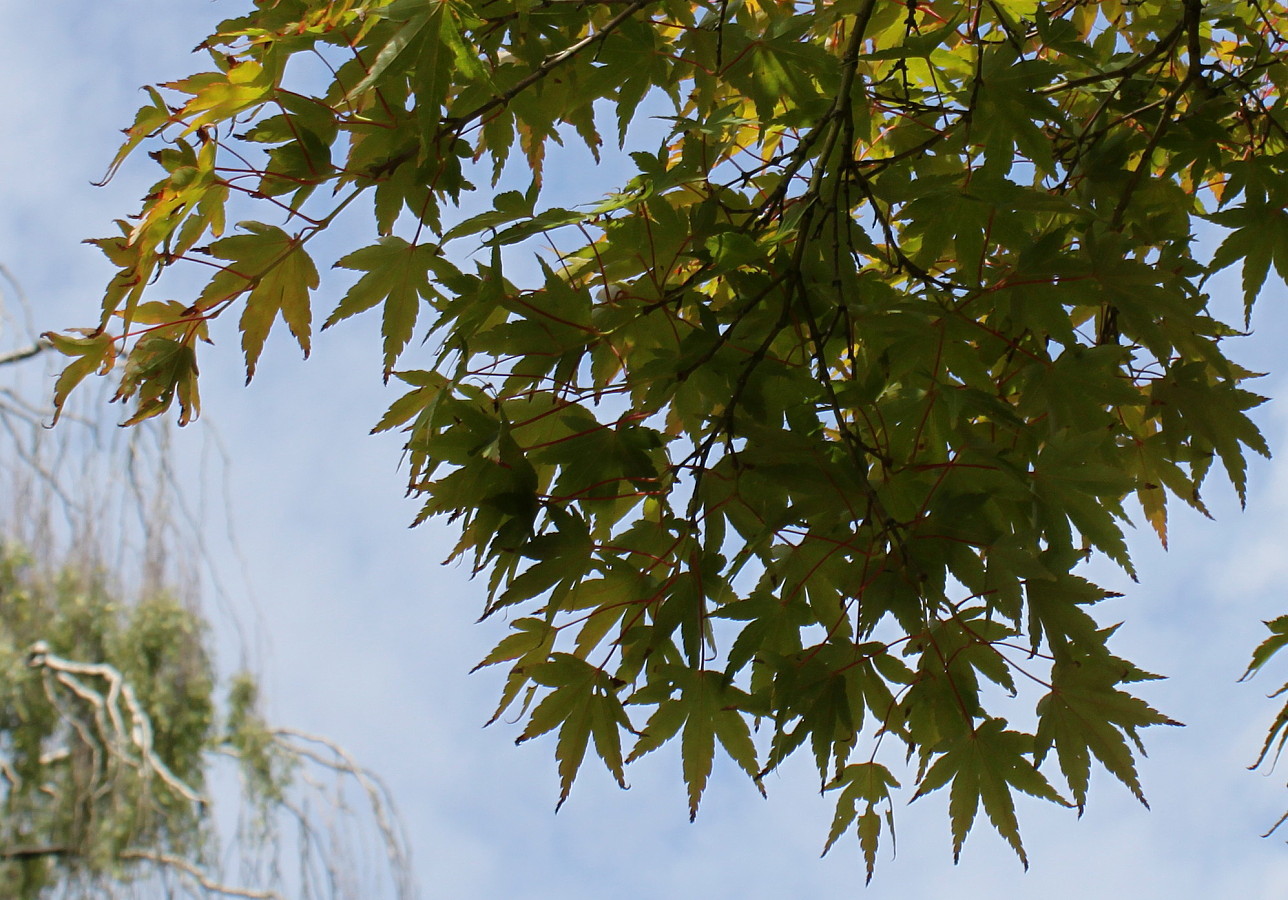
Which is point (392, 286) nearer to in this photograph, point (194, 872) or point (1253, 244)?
point (1253, 244)

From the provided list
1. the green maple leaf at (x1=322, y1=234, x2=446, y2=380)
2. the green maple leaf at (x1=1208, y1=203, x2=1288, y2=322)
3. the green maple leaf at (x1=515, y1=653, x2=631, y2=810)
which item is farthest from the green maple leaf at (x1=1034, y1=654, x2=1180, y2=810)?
the green maple leaf at (x1=322, y1=234, x2=446, y2=380)

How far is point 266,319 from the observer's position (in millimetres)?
876

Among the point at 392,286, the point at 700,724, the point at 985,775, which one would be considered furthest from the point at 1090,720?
A: the point at 392,286

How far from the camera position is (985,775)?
0.77 meters

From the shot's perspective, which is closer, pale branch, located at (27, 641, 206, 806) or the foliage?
the foliage

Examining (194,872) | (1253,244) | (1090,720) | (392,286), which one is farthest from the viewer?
(194,872)

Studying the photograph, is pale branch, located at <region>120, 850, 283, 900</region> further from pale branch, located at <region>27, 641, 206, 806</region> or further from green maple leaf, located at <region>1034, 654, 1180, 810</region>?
green maple leaf, located at <region>1034, 654, 1180, 810</region>

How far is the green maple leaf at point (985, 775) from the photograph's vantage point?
2.51ft

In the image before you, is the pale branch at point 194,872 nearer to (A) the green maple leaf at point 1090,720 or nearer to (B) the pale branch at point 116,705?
(B) the pale branch at point 116,705

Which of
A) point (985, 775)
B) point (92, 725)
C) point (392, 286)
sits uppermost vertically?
point (92, 725)

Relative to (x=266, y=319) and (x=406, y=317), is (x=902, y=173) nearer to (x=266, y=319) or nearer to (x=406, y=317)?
(x=406, y=317)

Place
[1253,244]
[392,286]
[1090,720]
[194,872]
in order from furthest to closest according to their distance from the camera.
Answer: [194,872] < [1253,244] < [392,286] < [1090,720]

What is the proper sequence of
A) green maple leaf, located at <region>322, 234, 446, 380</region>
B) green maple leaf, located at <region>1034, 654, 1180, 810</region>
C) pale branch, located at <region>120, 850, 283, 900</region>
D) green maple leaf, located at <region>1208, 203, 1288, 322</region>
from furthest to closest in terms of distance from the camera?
pale branch, located at <region>120, 850, 283, 900</region> < green maple leaf, located at <region>1208, 203, 1288, 322</region> < green maple leaf, located at <region>322, 234, 446, 380</region> < green maple leaf, located at <region>1034, 654, 1180, 810</region>

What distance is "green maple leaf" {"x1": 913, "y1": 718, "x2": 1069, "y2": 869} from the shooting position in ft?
2.51
